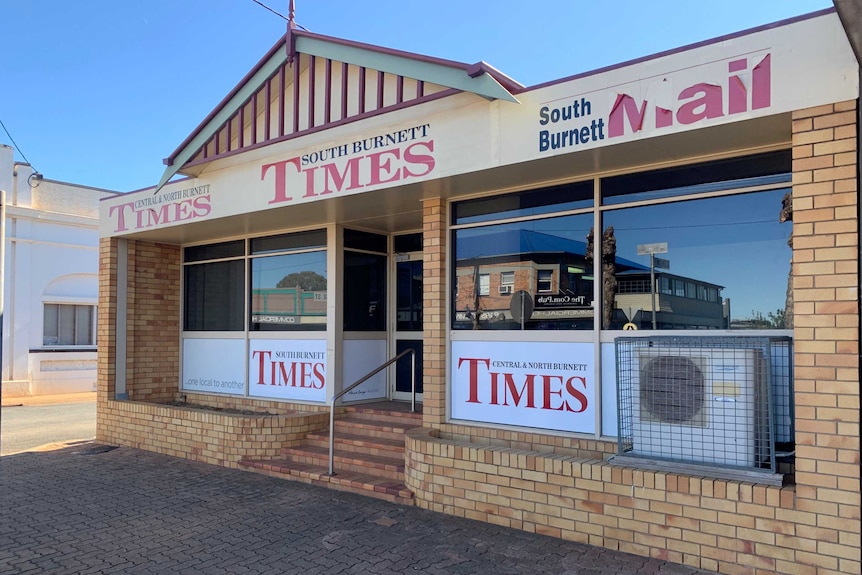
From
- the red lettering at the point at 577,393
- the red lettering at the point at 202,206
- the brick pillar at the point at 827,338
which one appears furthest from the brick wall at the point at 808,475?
the red lettering at the point at 202,206

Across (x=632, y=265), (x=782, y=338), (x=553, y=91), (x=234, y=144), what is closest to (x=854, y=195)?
(x=782, y=338)

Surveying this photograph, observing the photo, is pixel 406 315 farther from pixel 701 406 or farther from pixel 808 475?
pixel 808 475

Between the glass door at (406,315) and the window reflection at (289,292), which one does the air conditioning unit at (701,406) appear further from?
the window reflection at (289,292)

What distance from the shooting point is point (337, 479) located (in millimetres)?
6488

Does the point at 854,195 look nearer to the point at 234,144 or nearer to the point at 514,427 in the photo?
the point at 514,427

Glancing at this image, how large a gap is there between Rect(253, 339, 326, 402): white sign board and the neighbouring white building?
909 cm

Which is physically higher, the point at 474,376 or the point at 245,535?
the point at 474,376

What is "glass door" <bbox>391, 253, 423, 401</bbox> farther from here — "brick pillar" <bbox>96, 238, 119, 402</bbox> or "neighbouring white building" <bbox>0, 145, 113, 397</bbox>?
"neighbouring white building" <bbox>0, 145, 113, 397</bbox>

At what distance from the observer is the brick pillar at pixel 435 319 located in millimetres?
6398

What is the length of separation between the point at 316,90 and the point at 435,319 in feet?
9.38

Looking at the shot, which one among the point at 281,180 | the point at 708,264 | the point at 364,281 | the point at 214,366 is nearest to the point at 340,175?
the point at 281,180

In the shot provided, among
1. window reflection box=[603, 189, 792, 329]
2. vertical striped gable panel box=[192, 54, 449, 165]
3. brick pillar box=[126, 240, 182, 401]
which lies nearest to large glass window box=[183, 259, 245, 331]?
brick pillar box=[126, 240, 182, 401]

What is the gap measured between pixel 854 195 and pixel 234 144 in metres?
6.38

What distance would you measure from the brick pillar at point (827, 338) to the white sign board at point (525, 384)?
6.06 ft
